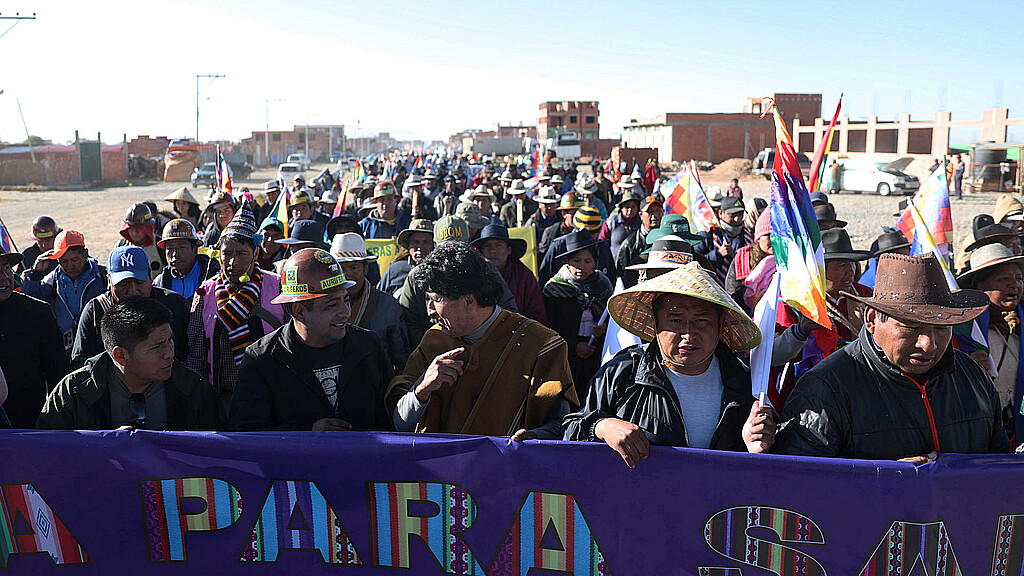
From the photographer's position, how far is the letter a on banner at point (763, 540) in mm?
2902

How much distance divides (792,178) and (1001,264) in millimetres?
1535

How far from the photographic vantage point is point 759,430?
2818 millimetres

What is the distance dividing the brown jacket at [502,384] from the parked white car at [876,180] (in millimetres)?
36974

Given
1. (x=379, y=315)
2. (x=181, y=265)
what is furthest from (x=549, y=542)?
(x=181, y=265)

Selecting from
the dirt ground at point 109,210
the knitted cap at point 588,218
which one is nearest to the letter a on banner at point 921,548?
the knitted cap at point 588,218

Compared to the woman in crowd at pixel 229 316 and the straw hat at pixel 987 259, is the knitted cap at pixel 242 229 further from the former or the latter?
the straw hat at pixel 987 259

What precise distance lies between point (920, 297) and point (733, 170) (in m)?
56.0

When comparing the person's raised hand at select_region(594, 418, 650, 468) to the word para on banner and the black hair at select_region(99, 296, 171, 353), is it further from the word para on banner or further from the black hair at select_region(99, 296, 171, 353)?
the black hair at select_region(99, 296, 171, 353)

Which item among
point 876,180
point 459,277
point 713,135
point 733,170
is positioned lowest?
point 459,277

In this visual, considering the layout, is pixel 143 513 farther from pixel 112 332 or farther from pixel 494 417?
pixel 494 417

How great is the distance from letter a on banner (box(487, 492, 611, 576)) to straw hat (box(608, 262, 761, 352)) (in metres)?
0.79

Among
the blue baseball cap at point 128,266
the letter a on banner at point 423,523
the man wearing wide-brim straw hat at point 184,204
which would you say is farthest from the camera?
the man wearing wide-brim straw hat at point 184,204

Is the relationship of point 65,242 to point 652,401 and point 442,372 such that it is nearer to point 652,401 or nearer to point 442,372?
point 442,372

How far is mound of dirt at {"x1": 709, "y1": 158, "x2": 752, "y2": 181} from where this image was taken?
5534 centimetres
